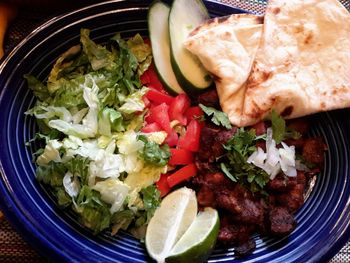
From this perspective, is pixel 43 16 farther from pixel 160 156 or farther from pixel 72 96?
pixel 160 156

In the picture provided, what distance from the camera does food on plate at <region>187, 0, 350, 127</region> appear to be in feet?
8.21

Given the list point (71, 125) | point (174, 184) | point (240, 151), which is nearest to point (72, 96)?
point (71, 125)

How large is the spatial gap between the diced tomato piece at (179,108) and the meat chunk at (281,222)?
660 mm

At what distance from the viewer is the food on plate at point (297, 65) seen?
2504 millimetres

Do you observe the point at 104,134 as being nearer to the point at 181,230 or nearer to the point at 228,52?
the point at 181,230

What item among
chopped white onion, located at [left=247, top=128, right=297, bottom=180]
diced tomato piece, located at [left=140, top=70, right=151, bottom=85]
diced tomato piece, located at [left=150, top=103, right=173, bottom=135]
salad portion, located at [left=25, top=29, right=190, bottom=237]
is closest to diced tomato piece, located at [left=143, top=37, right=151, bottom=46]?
salad portion, located at [left=25, top=29, right=190, bottom=237]

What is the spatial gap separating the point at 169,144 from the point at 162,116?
15cm

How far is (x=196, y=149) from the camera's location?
8.33ft

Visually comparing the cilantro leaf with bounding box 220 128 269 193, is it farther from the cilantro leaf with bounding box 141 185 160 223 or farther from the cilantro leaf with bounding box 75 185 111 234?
the cilantro leaf with bounding box 75 185 111 234

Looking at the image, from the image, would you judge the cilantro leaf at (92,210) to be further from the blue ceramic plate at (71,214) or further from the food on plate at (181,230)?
the food on plate at (181,230)

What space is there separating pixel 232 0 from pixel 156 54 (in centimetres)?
73

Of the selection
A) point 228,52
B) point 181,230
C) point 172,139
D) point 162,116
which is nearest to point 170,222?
point 181,230

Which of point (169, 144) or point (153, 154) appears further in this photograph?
point (169, 144)

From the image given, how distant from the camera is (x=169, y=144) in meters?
2.56
